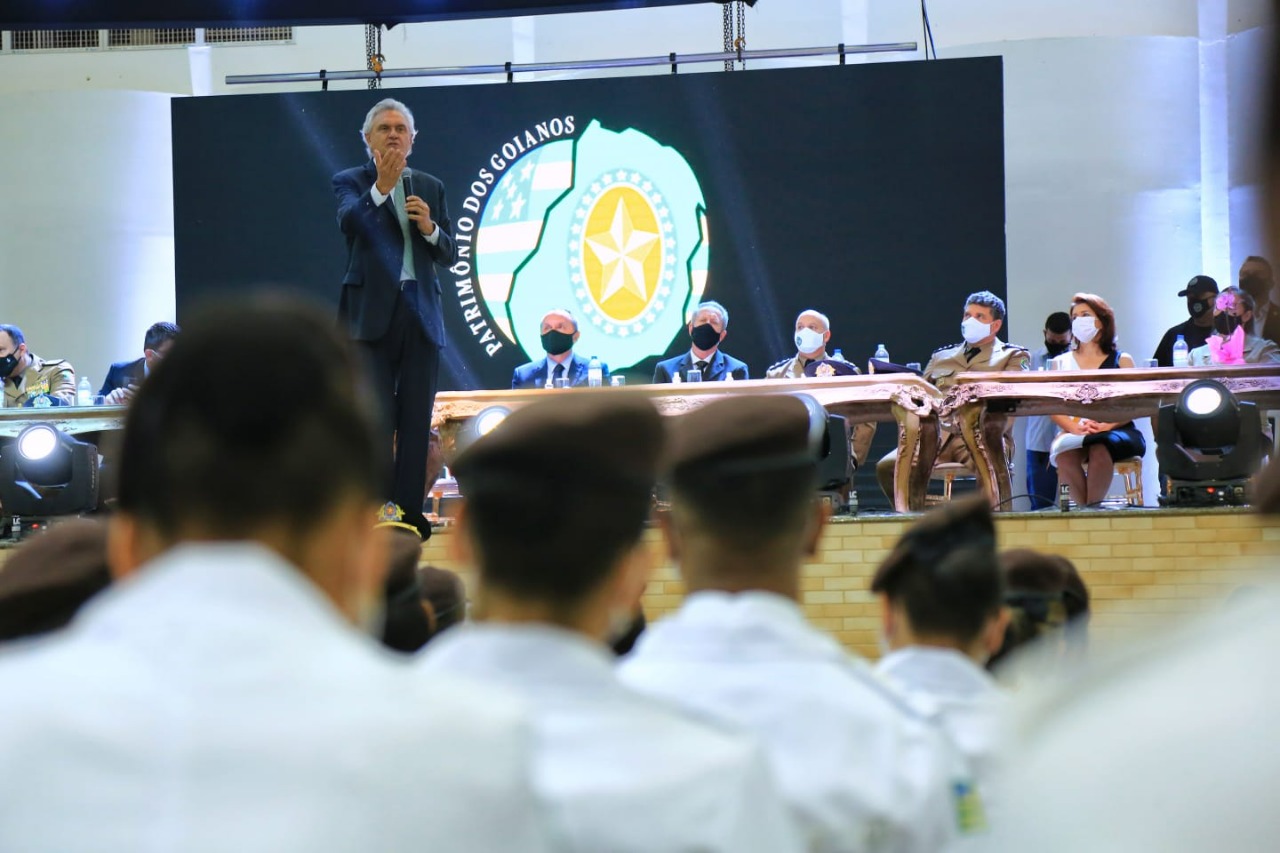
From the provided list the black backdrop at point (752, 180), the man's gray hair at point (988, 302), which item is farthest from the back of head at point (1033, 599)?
the black backdrop at point (752, 180)

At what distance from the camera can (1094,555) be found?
540 centimetres

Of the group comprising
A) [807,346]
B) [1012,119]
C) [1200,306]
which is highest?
[1012,119]

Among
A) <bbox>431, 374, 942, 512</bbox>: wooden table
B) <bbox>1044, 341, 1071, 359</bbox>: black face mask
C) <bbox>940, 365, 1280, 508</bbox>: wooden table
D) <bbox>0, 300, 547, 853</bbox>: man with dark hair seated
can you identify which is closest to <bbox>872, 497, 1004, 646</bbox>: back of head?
<bbox>0, 300, 547, 853</bbox>: man with dark hair seated

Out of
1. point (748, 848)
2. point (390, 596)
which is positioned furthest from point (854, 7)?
point (748, 848)

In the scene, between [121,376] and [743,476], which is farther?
[121,376]

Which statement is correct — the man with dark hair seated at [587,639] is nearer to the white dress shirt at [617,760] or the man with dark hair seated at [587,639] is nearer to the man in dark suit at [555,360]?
the white dress shirt at [617,760]

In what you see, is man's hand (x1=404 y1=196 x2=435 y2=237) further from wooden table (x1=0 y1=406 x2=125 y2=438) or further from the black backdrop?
the black backdrop

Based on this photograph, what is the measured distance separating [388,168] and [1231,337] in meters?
3.80

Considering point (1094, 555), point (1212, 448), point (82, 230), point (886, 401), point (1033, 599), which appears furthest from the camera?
point (82, 230)

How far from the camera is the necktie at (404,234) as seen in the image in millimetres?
4930

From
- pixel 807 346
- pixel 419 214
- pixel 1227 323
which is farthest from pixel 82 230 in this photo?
pixel 1227 323

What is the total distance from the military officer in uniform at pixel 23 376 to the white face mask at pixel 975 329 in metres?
4.20

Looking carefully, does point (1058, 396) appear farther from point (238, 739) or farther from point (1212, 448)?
point (238, 739)

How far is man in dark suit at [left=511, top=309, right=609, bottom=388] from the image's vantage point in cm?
741
